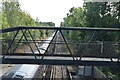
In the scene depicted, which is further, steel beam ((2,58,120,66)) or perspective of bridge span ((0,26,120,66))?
steel beam ((2,58,120,66))

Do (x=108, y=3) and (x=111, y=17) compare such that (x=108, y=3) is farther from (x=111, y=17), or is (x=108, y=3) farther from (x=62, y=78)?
(x=62, y=78)

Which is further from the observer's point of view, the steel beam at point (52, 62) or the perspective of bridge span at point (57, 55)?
the steel beam at point (52, 62)

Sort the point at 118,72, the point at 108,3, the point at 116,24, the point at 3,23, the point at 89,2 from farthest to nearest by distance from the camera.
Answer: the point at 89,2 → the point at 108,3 → the point at 116,24 → the point at 3,23 → the point at 118,72

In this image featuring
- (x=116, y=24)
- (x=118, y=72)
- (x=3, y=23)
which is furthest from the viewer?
(x=116, y=24)

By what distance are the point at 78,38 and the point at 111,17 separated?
6.55 m

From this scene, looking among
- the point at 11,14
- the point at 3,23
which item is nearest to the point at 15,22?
the point at 11,14

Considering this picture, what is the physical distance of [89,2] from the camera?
71.2ft

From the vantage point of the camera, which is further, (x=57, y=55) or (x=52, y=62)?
(x=57, y=55)

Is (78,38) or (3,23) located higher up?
(3,23)

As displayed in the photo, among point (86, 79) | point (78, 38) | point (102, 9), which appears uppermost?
point (102, 9)

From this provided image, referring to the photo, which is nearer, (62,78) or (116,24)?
(62,78)

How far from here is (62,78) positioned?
50.9ft

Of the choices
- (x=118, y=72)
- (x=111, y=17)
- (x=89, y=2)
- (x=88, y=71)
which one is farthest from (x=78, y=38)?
(x=118, y=72)

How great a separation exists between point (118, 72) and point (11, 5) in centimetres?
1313
